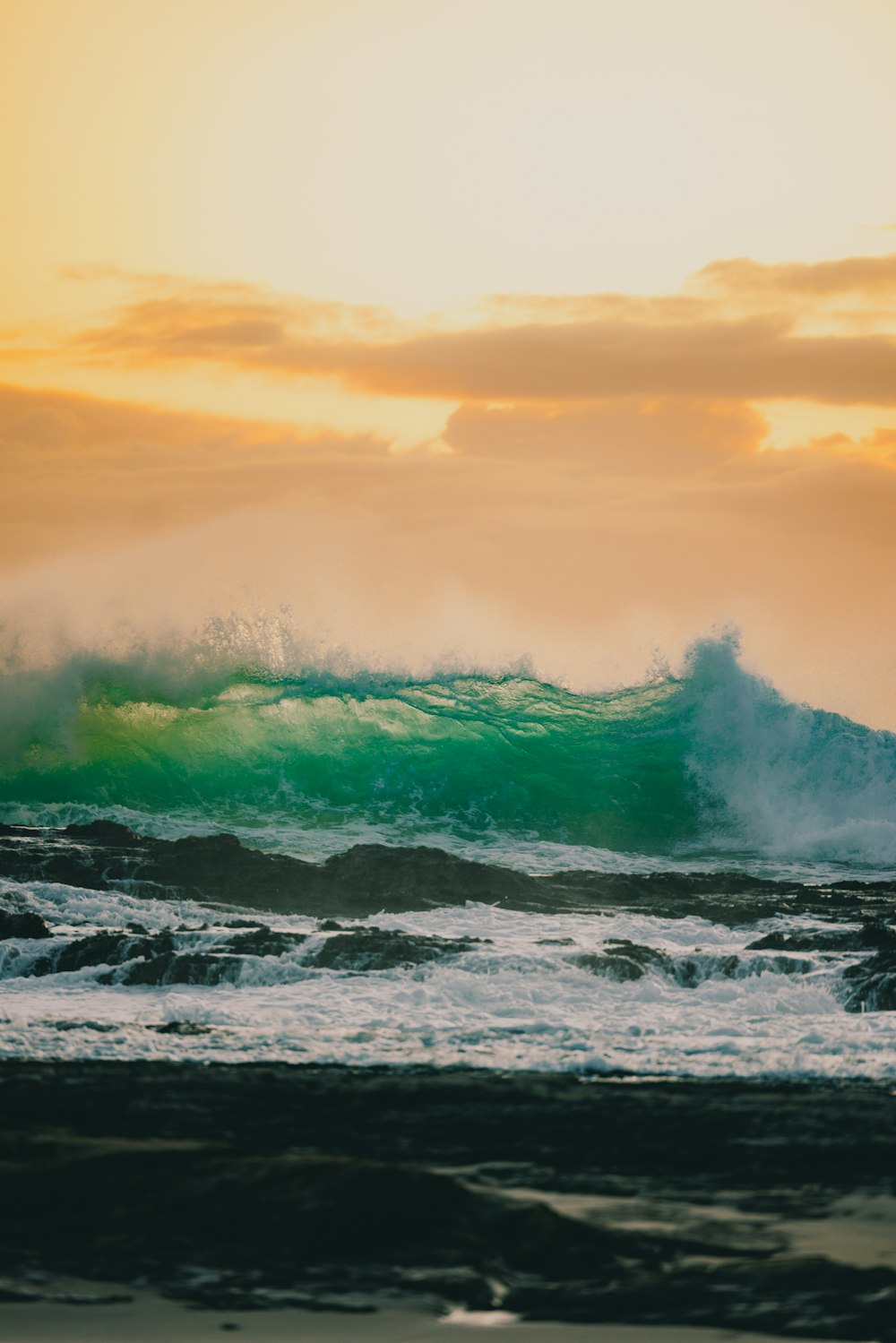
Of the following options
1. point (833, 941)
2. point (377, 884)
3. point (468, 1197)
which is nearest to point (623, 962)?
point (833, 941)

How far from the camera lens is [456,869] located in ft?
63.1

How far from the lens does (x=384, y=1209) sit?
19.9ft

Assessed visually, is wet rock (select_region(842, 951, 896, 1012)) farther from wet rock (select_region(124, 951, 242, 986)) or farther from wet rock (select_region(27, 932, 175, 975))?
wet rock (select_region(27, 932, 175, 975))

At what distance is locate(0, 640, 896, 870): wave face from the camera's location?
1136 inches

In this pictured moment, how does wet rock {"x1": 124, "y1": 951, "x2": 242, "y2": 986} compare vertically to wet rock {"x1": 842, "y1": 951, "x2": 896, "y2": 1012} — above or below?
below

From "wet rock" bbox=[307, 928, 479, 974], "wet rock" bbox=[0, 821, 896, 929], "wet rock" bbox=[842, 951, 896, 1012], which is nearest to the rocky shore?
"wet rock" bbox=[842, 951, 896, 1012]

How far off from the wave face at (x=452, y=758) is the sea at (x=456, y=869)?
7 centimetres

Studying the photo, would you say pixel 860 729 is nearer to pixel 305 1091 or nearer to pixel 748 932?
pixel 748 932

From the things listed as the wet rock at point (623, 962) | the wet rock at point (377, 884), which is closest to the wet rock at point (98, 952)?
the wet rock at point (623, 962)

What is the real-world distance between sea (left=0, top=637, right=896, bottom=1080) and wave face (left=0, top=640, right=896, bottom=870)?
7cm

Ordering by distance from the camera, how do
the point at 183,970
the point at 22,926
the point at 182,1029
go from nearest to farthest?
the point at 182,1029, the point at 183,970, the point at 22,926

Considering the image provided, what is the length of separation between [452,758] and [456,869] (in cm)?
1112

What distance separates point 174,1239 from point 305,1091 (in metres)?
2.78

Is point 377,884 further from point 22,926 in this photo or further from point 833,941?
point 833,941
